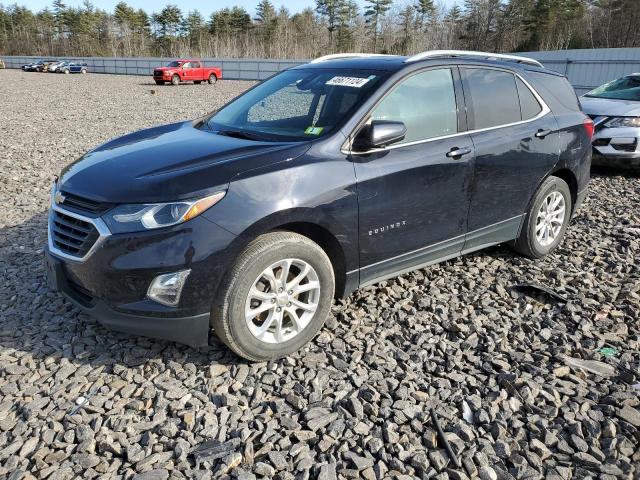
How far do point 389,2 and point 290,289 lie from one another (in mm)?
72107

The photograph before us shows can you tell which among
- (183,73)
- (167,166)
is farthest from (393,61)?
(183,73)

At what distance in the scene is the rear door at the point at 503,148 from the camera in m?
3.99

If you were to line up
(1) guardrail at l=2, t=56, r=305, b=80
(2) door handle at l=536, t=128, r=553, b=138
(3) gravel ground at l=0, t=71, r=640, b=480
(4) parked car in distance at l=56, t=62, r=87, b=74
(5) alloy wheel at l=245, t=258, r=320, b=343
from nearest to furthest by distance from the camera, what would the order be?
(3) gravel ground at l=0, t=71, r=640, b=480 → (5) alloy wheel at l=245, t=258, r=320, b=343 → (2) door handle at l=536, t=128, r=553, b=138 → (1) guardrail at l=2, t=56, r=305, b=80 → (4) parked car in distance at l=56, t=62, r=87, b=74

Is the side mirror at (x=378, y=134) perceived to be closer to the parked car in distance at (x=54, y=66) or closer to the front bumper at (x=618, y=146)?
the front bumper at (x=618, y=146)

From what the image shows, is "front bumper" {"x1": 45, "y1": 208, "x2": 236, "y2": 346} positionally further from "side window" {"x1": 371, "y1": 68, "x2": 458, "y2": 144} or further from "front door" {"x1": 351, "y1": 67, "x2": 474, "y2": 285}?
"side window" {"x1": 371, "y1": 68, "x2": 458, "y2": 144}

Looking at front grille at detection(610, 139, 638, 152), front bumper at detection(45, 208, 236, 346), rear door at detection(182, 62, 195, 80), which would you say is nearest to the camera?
front bumper at detection(45, 208, 236, 346)

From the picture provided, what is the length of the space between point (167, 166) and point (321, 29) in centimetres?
7166

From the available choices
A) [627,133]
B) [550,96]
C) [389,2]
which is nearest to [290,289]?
[550,96]

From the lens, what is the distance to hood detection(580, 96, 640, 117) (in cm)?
814

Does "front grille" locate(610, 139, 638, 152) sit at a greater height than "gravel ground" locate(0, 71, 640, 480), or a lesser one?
greater

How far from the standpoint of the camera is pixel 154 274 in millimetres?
2754

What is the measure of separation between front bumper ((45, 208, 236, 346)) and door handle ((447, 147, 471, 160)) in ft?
5.86

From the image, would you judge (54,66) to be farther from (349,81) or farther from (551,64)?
(349,81)

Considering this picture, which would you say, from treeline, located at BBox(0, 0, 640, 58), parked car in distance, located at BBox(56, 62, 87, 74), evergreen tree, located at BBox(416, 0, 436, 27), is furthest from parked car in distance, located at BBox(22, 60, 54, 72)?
evergreen tree, located at BBox(416, 0, 436, 27)
